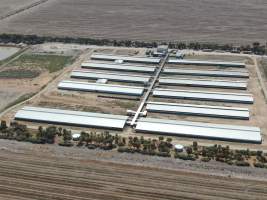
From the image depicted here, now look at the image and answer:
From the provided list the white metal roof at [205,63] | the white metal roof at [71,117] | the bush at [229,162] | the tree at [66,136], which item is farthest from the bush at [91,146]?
the white metal roof at [205,63]

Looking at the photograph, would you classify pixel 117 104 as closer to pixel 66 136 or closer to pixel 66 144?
pixel 66 136

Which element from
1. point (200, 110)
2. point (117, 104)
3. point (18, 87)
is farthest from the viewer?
point (18, 87)

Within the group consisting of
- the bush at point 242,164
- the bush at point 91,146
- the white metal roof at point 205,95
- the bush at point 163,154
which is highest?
the white metal roof at point 205,95

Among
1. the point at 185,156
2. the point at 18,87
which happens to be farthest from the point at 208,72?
the point at 18,87

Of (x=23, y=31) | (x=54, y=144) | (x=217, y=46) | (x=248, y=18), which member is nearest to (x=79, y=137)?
(x=54, y=144)

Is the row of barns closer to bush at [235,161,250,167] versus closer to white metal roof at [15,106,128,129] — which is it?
white metal roof at [15,106,128,129]

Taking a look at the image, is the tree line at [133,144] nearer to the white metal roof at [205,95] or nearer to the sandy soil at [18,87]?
the sandy soil at [18,87]
